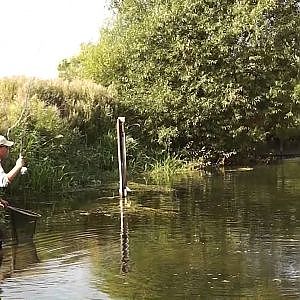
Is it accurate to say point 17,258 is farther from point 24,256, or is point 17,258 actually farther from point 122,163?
point 122,163

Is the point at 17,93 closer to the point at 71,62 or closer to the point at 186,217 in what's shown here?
the point at 186,217

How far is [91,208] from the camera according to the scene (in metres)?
15.9

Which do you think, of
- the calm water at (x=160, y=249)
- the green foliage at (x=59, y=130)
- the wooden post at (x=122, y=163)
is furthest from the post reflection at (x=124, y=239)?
the green foliage at (x=59, y=130)

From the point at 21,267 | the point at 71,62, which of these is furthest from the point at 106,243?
the point at 71,62

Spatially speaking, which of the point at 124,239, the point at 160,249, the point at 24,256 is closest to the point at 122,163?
the point at 124,239

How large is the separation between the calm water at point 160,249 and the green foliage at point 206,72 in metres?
9.49

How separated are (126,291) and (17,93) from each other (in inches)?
539

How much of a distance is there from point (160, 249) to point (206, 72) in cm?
1765

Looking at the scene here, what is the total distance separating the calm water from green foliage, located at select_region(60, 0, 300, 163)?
9.49 metres

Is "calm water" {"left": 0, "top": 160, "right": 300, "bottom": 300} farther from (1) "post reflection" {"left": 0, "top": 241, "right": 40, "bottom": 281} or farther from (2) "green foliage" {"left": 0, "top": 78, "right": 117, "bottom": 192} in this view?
(2) "green foliage" {"left": 0, "top": 78, "right": 117, "bottom": 192}

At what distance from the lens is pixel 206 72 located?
2772 centimetres

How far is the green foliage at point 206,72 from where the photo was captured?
27.4m

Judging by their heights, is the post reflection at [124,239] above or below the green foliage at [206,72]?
below

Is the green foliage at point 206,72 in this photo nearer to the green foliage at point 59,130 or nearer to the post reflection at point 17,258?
the green foliage at point 59,130
